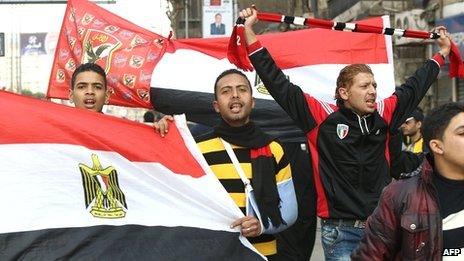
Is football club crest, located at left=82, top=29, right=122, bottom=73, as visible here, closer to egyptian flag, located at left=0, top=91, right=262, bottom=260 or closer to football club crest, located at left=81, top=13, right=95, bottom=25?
football club crest, located at left=81, top=13, right=95, bottom=25

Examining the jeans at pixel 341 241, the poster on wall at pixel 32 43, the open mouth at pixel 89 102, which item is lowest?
the jeans at pixel 341 241

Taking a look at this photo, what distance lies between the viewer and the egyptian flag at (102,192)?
3.80 meters

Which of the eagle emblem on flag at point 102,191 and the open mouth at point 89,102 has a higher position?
the open mouth at point 89,102

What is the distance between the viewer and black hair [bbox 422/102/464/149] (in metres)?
3.07

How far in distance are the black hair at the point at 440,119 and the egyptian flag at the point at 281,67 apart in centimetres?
276

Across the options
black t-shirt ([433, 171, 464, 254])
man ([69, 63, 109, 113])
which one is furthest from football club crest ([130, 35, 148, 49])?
black t-shirt ([433, 171, 464, 254])

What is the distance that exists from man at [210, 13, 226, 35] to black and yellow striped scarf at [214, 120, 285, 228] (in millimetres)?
13024

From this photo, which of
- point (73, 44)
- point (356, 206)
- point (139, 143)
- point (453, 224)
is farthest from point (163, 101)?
point (453, 224)

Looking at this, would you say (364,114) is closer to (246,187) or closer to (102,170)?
(246,187)

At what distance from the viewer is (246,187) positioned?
13.7ft

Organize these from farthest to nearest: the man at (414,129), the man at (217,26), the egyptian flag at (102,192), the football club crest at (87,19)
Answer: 1. the man at (217,26)
2. the man at (414,129)
3. the football club crest at (87,19)
4. the egyptian flag at (102,192)

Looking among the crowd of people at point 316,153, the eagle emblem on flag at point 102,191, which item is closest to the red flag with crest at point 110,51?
the crowd of people at point 316,153

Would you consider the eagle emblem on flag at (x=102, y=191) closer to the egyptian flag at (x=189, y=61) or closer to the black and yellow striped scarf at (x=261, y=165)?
the black and yellow striped scarf at (x=261, y=165)

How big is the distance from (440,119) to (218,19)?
565 inches
